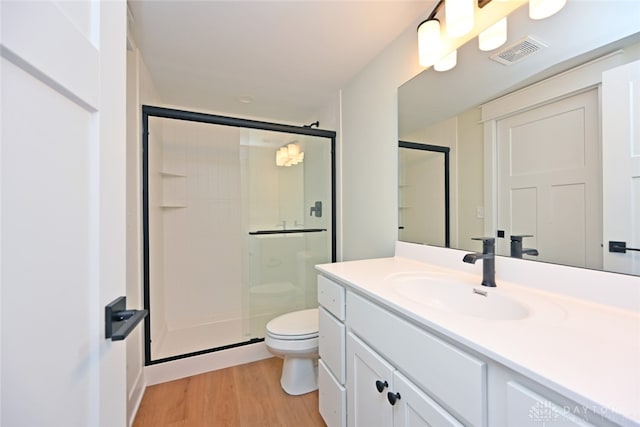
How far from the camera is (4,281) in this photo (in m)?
0.34

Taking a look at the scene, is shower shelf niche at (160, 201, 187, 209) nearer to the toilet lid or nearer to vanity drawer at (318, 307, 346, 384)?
the toilet lid

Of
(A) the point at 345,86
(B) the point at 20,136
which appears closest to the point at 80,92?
(B) the point at 20,136

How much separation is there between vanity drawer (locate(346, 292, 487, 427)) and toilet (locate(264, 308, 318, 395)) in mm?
746

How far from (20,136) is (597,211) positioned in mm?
1378

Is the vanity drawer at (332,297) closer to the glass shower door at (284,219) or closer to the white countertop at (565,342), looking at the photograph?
the white countertop at (565,342)

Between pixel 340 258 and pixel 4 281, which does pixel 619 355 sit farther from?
pixel 340 258

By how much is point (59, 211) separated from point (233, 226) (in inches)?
99.8

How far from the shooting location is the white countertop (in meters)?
0.45

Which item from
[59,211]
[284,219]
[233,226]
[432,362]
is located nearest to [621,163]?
[432,362]

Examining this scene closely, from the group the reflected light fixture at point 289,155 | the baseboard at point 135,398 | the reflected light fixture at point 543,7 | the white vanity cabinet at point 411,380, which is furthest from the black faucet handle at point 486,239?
the baseboard at point 135,398

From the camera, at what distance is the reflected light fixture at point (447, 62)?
4.49 ft

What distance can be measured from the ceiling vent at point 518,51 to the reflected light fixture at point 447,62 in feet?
0.69

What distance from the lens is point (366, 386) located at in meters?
1.05

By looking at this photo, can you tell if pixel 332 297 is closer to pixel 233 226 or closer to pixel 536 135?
pixel 536 135
